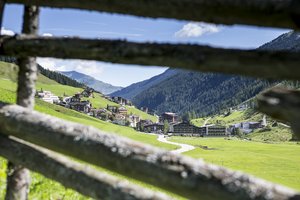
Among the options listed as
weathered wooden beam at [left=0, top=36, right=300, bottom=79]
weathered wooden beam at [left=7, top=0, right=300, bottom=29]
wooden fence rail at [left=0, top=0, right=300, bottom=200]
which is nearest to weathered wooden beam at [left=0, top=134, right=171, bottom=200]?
A: wooden fence rail at [left=0, top=0, right=300, bottom=200]

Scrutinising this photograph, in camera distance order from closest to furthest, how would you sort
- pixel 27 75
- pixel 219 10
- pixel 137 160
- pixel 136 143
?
1. pixel 219 10
2. pixel 137 160
3. pixel 136 143
4. pixel 27 75

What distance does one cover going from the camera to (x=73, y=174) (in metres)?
4.33

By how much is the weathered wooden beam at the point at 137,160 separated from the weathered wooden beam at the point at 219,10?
1139mm

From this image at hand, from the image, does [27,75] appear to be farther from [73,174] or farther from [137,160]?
[137,160]

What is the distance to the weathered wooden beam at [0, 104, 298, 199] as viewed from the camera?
3291mm

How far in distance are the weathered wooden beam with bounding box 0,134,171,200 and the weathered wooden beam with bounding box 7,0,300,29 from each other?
1.49 metres

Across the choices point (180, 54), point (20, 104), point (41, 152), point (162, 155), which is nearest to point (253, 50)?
point (180, 54)

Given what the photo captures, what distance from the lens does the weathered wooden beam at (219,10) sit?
3438mm

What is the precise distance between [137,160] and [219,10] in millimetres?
1373

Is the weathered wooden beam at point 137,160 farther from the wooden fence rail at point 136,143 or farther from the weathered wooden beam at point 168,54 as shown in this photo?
the weathered wooden beam at point 168,54

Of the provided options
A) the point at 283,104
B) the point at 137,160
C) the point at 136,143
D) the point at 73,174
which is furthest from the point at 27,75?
the point at 283,104

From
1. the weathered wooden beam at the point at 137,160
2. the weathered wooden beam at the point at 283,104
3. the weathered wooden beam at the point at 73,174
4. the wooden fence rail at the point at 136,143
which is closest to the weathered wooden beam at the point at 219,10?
the wooden fence rail at the point at 136,143

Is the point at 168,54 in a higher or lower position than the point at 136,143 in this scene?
higher

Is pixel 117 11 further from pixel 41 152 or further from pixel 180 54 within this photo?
pixel 41 152
